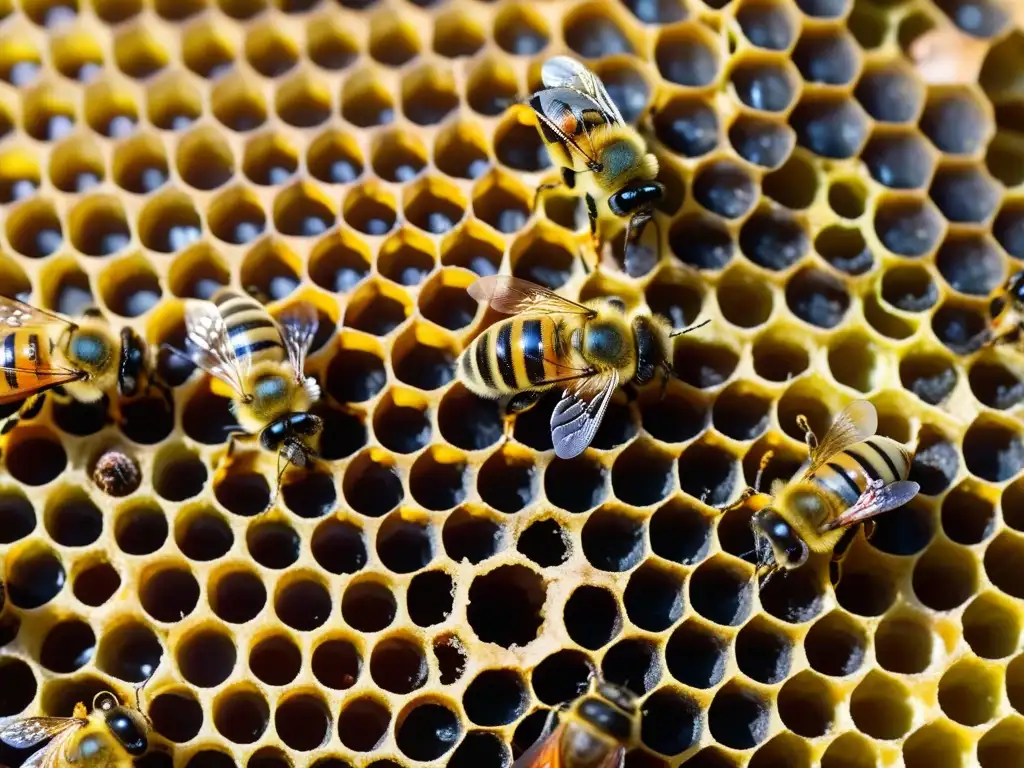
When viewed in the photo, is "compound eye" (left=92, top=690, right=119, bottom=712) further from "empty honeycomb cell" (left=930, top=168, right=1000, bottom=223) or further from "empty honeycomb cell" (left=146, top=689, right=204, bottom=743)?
"empty honeycomb cell" (left=930, top=168, right=1000, bottom=223)

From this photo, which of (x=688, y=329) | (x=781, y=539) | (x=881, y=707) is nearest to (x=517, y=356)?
(x=688, y=329)

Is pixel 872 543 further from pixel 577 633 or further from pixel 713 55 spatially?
pixel 713 55

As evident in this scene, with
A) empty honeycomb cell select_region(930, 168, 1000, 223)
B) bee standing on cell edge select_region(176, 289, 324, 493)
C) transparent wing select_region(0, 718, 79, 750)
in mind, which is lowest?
transparent wing select_region(0, 718, 79, 750)

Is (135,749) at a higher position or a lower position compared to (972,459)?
lower

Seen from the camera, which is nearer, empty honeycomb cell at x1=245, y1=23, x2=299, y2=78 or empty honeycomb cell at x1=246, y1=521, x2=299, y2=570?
empty honeycomb cell at x1=246, y1=521, x2=299, y2=570

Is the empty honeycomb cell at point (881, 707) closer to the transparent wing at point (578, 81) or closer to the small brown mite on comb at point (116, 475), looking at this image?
the transparent wing at point (578, 81)

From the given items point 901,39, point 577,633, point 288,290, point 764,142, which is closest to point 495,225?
point 288,290

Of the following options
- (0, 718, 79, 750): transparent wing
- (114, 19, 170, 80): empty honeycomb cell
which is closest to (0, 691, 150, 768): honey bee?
(0, 718, 79, 750): transparent wing
